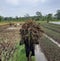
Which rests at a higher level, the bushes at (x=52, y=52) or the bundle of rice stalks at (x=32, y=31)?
the bundle of rice stalks at (x=32, y=31)

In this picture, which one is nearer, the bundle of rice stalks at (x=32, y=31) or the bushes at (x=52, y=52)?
the bundle of rice stalks at (x=32, y=31)

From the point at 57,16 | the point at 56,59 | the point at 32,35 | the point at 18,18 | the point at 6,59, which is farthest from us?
the point at 57,16

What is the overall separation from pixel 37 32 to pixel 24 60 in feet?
9.39

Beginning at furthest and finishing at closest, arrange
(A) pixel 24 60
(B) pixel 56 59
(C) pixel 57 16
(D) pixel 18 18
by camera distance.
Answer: (C) pixel 57 16 < (D) pixel 18 18 < (B) pixel 56 59 < (A) pixel 24 60

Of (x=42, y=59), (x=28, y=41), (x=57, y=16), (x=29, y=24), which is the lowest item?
(x=57, y=16)

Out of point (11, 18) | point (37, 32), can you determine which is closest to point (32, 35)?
point (37, 32)

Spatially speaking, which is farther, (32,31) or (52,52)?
(52,52)

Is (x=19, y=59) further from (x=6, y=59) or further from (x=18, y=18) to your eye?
(x=18, y=18)

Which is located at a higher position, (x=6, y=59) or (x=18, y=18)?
(x=6, y=59)

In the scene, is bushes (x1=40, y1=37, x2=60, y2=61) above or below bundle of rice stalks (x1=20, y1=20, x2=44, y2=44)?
below

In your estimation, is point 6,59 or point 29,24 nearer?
point 29,24

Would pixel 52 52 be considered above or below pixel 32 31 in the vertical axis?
below

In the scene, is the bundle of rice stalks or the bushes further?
the bushes

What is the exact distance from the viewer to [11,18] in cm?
9362
